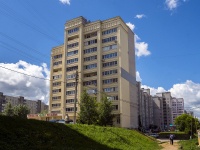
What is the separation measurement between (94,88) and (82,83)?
499 cm

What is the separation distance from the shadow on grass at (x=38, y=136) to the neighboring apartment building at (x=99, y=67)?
45056 millimetres

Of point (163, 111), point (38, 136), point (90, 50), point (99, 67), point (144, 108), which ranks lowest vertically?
point (163, 111)

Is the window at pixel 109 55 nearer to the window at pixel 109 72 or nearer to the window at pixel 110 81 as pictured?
the window at pixel 109 72

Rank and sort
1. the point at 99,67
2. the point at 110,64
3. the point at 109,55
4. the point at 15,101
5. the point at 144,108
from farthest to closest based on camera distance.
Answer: the point at 15,101
the point at 144,108
the point at 99,67
the point at 109,55
the point at 110,64

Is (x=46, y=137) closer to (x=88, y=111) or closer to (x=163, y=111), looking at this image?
(x=88, y=111)

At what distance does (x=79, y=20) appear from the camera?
79.2m

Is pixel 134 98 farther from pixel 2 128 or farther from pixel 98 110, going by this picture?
pixel 2 128

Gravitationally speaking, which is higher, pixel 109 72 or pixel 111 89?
pixel 109 72

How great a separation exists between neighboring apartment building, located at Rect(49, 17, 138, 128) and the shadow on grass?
45056 mm

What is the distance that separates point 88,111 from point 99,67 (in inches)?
854

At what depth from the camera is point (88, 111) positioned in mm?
53344

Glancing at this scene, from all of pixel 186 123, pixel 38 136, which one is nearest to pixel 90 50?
pixel 186 123

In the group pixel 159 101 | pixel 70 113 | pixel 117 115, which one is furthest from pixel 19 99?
pixel 117 115

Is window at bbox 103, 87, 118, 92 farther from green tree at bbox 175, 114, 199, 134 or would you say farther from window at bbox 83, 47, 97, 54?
green tree at bbox 175, 114, 199, 134
